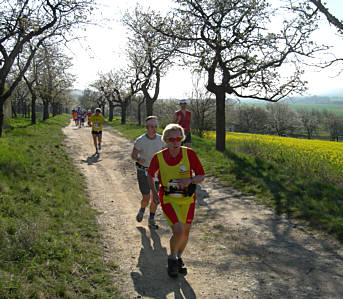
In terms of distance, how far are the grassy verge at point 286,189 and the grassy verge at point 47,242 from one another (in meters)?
3.76

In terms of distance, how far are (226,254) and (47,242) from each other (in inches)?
98.5

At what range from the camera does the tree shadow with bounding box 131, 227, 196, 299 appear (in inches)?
142

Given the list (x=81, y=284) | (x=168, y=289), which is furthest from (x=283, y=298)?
(x=81, y=284)

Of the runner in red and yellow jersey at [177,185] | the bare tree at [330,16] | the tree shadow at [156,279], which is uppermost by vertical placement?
the bare tree at [330,16]

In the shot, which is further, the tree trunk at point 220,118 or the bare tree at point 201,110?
the bare tree at point 201,110

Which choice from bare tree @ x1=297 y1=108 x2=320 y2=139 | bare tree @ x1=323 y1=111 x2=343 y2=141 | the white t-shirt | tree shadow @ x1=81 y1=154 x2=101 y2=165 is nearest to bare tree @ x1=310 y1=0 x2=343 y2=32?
the white t-shirt

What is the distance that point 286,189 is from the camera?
7699 millimetres

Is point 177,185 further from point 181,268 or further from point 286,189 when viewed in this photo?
point 286,189

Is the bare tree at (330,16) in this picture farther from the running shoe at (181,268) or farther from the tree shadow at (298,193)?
the running shoe at (181,268)

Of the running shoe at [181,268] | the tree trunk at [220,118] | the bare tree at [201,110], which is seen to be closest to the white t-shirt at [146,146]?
the running shoe at [181,268]

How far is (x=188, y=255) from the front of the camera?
15.2ft

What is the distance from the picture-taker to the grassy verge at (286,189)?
5.87 m

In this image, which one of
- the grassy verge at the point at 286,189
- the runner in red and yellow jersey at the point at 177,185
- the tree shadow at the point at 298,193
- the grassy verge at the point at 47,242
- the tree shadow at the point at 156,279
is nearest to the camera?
the grassy verge at the point at 47,242

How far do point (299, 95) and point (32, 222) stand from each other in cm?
1155
